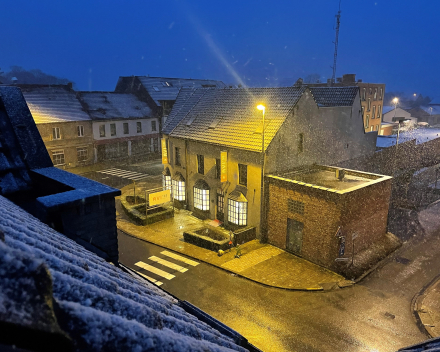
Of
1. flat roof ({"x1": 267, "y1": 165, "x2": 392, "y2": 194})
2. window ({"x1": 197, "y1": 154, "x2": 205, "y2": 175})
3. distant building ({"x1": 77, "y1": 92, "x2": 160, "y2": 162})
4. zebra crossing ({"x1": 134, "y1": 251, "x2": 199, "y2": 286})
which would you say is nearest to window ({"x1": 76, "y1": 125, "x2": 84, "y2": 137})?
distant building ({"x1": 77, "y1": 92, "x2": 160, "y2": 162})

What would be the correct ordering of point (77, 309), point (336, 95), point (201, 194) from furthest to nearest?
point (336, 95)
point (201, 194)
point (77, 309)

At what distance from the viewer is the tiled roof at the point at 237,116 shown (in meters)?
22.2

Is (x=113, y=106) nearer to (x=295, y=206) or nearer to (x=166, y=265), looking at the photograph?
(x=166, y=265)

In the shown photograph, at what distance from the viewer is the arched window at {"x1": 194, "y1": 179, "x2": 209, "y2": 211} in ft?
84.3

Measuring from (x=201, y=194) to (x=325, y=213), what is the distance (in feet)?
34.9

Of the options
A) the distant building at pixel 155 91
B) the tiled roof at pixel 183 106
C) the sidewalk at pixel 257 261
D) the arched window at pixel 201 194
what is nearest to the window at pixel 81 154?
the distant building at pixel 155 91

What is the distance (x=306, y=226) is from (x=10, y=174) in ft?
51.8

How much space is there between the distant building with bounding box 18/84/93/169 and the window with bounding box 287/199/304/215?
31431mm

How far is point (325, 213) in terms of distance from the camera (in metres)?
18.5

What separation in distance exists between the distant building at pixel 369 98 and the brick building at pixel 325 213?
122 ft

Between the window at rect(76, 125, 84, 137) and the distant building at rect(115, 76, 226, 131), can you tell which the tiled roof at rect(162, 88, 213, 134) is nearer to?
the window at rect(76, 125, 84, 137)

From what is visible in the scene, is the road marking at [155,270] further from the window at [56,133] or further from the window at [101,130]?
the window at [101,130]

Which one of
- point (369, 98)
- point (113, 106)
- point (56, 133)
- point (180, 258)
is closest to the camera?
point (180, 258)

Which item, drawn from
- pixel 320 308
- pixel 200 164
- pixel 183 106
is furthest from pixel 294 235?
pixel 183 106
